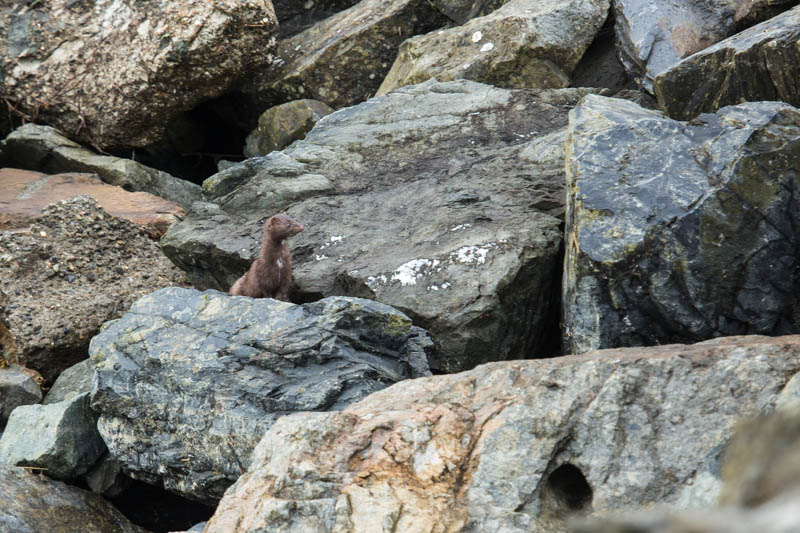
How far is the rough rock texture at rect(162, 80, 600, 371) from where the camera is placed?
20.8 ft

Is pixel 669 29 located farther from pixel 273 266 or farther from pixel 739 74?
pixel 273 266

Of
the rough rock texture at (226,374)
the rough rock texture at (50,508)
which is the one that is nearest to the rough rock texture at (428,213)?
the rough rock texture at (226,374)

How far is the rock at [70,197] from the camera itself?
9.13 meters

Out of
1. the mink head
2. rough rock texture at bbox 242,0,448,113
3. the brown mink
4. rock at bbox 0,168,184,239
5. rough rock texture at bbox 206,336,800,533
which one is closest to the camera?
rough rock texture at bbox 206,336,800,533

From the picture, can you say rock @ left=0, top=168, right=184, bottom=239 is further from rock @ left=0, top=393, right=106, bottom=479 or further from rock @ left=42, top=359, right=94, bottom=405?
rock @ left=0, top=393, right=106, bottom=479

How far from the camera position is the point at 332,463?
3.58m

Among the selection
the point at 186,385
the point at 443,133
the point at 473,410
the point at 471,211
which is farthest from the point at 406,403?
the point at 443,133

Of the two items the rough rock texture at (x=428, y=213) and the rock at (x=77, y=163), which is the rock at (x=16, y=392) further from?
the rock at (x=77, y=163)

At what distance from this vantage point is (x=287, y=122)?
1080cm

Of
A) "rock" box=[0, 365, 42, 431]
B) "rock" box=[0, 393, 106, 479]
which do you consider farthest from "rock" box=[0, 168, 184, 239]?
"rock" box=[0, 393, 106, 479]

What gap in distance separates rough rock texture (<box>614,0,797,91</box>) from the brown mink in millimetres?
4132

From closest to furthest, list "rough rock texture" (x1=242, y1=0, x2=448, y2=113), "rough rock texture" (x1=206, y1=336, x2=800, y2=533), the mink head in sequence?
"rough rock texture" (x1=206, y1=336, x2=800, y2=533), the mink head, "rough rock texture" (x1=242, y1=0, x2=448, y2=113)

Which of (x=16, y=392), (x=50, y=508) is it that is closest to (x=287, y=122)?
(x=16, y=392)

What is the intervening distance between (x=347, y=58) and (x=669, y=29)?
4286mm
